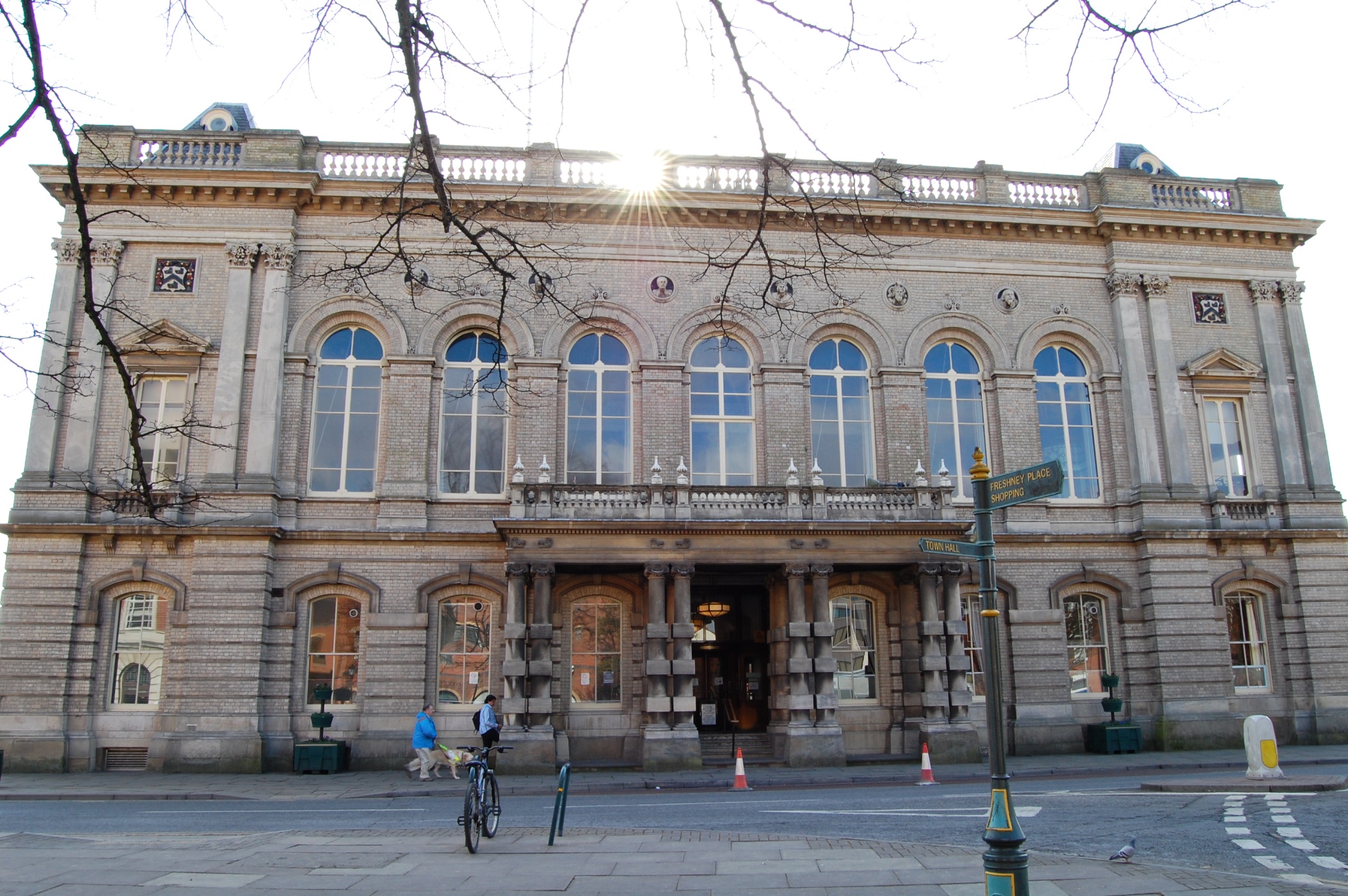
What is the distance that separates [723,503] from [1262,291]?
16.4 meters

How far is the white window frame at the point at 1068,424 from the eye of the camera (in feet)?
84.9

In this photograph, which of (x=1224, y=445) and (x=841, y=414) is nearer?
(x=841, y=414)

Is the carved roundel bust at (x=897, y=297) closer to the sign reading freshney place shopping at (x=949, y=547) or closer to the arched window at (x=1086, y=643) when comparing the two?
the arched window at (x=1086, y=643)

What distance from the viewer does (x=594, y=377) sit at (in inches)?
990

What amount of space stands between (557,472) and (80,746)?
11.7m

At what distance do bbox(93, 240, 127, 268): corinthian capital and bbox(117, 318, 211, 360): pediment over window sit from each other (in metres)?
1.82

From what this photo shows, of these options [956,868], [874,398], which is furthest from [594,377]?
[956,868]

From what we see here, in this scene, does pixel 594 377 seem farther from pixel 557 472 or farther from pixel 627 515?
pixel 627 515

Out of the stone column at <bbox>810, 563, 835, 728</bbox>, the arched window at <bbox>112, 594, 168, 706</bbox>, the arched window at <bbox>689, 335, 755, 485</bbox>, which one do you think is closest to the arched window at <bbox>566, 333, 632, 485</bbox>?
the arched window at <bbox>689, 335, 755, 485</bbox>

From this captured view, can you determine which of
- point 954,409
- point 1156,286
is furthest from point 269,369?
point 1156,286

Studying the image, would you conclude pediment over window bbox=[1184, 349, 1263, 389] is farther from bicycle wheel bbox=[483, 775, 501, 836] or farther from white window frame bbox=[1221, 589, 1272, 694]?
bicycle wheel bbox=[483, 775, 501, 836]

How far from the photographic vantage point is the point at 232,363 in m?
23.6

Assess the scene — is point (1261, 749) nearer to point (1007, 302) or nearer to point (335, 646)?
point (1007, 302)

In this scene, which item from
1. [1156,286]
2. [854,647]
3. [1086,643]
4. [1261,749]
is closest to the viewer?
[1261,749]
